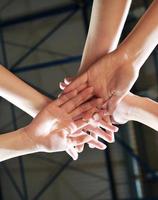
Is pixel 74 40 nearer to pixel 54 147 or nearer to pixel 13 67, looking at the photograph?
pixel 13 67

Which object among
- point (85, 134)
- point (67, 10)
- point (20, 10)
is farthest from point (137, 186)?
point (85, 134)

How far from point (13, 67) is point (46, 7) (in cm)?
75

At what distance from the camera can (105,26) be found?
4.28 feet

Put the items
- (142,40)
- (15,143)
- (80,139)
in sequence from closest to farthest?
(142,40) < (15,143) < (80,139)

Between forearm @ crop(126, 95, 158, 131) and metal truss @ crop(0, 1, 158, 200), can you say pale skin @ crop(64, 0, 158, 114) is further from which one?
metal truss @ crop(0, 1, 158, 200)

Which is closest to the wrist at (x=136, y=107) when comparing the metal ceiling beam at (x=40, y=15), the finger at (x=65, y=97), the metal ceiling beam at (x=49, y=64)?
the finger at (x=65, y=97)

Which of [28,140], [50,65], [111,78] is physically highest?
[50,65]

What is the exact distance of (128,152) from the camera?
388 centimetres

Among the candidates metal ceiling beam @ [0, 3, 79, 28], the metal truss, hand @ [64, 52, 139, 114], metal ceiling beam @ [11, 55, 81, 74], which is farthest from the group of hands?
metal ceiling beam @ [0, 3, 79, 28]

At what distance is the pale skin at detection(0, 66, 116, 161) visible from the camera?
133 centimetres

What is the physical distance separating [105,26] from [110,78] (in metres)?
0.18

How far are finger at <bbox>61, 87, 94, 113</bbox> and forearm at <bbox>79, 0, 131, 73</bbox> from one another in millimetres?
100

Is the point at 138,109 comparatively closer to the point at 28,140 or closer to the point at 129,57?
the point at 129,57

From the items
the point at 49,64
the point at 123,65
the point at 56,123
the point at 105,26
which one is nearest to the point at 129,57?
the point at 123,65
